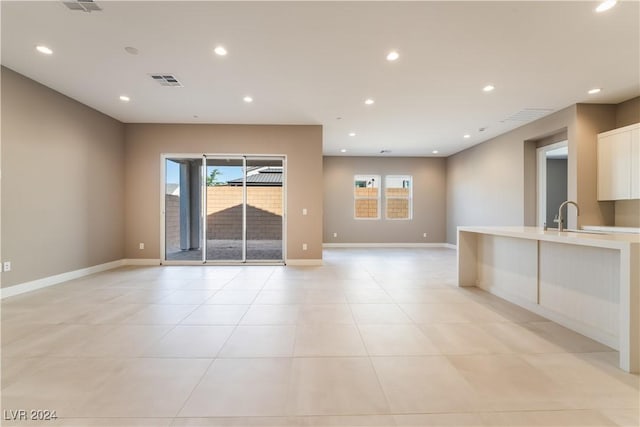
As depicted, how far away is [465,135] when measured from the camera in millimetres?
6930

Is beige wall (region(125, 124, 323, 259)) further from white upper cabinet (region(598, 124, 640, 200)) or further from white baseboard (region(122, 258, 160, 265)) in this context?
white upper cabinet (region(598, 124, 640, 200))

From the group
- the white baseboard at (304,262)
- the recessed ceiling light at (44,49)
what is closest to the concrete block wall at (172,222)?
the white baseboard at (304,262)

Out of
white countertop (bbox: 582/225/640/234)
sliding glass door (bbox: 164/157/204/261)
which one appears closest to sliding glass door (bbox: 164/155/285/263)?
sliding glass door (bbox: 164/157/204/261)

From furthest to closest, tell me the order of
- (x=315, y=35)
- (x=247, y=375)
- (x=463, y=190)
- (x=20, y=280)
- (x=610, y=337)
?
(x=463, y=190), (x=20, y=280), (x=315, y=35), (x=610, y=337), (x=247, y=375)

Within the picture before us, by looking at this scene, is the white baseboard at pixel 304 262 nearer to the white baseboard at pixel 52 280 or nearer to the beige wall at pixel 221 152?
the beige wall at pixel 221 152

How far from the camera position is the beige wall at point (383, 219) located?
9.38m

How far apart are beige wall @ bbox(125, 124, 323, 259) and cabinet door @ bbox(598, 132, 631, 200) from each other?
5106 mm

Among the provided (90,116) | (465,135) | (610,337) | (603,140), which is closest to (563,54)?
(603,140)

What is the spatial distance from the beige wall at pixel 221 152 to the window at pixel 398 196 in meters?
4.17

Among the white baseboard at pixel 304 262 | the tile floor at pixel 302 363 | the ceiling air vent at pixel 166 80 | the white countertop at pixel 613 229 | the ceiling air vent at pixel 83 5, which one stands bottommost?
the tile floor at pixel 302 363

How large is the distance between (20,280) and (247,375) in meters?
4.16

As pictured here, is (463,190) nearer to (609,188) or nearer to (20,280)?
(609,188)

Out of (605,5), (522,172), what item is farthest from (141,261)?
(522,172)

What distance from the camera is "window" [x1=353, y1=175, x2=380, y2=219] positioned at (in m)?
9.47
